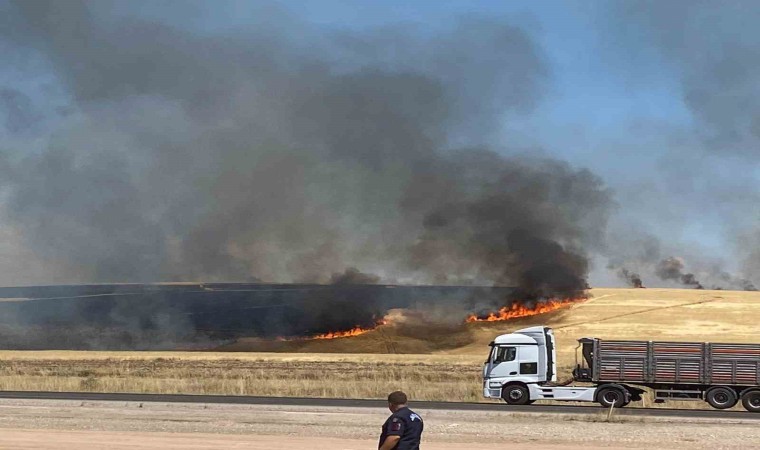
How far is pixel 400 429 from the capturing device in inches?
480

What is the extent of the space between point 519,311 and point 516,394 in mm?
41941

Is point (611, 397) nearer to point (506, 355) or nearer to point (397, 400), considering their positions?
point (506, 355)

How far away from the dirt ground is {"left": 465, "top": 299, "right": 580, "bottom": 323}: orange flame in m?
46.2

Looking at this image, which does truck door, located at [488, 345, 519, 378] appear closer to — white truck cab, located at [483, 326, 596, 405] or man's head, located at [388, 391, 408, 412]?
white truck cab, located at [483, 326, 596, 405]

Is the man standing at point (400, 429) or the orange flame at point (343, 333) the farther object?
the orange flame at point (343, 333)

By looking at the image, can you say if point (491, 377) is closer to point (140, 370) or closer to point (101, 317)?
point (140, 370)

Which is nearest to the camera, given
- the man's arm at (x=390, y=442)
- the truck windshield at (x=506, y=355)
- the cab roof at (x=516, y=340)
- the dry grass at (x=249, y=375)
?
the man's arm at (x=390, y=442)

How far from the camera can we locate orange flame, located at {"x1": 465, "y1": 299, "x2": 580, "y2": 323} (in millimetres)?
76375

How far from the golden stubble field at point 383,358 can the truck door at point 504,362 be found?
62.4 inches

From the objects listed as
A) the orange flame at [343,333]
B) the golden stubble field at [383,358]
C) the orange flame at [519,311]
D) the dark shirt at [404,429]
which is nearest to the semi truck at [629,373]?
the golden stubble field at [383,358]

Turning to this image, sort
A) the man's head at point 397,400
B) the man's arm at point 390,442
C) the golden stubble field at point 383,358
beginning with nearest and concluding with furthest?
1. the man's arm at point 390,442
2. the man's head at point 397,400
3. the golden stubble field at point 383,358

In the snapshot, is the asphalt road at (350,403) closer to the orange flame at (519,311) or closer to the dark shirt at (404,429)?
the dark shirt at (404,429)

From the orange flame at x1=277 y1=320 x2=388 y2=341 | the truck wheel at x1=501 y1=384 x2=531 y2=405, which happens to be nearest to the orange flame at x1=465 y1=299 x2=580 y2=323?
the orange flame at x1=277 y1=320 x2=388 y2=341

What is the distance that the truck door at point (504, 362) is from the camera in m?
37.2
